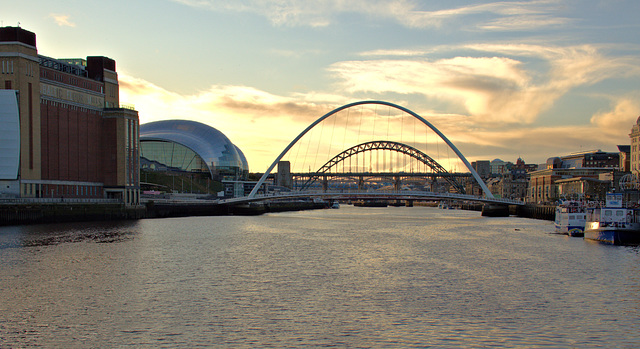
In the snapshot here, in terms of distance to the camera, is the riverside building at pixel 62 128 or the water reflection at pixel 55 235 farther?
the riverside building at pixel 62 128

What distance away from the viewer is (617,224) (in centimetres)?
4716

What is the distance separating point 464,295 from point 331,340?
8.94 meters

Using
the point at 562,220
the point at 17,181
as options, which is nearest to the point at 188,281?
the point at 562,220

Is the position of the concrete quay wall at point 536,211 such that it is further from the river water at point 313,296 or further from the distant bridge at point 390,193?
the river water at point 313,296

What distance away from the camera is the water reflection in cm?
4201

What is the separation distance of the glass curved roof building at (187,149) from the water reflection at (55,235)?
8525 centimetres

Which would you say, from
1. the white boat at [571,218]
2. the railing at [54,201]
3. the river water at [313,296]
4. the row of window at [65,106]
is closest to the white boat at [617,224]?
the river water at [313,296]

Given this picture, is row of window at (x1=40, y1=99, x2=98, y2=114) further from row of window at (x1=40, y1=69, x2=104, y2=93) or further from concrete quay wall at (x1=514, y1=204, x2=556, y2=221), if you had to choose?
concrete quay wall at (x1=514, y1=204, x2=556, y2=221)

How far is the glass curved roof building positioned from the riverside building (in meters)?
57.1

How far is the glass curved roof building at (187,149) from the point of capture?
144 m

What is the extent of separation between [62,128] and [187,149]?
70.3 m

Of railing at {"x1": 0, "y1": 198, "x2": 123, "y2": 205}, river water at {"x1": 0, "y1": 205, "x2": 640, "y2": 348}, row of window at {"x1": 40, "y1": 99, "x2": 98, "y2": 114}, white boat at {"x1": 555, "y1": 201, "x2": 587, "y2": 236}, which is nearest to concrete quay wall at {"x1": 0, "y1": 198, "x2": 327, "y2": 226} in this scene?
railing at {"x1": 0, "y1": 198, "x2": 123, "y2": 205}

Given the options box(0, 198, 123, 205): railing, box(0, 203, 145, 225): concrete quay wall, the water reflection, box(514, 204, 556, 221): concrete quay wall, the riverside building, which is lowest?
box(514, 204, 556, 221): concrete quay wall

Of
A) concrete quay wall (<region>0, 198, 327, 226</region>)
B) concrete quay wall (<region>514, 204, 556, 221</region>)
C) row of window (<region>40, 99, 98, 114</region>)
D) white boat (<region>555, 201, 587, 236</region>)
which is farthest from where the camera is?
concrete quay wall (<region>514, 204, 556, 221</region>)
